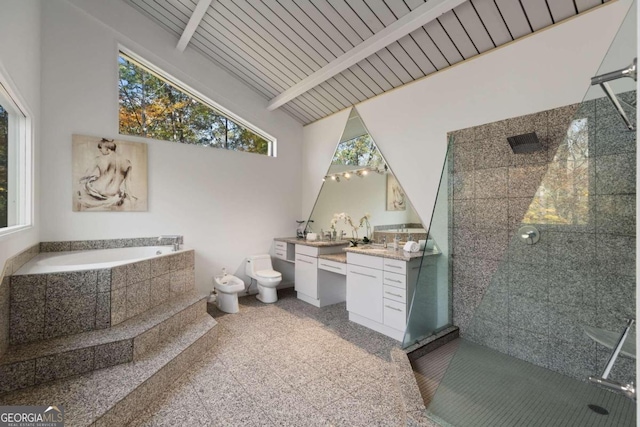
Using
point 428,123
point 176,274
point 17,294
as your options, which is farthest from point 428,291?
point 17,294

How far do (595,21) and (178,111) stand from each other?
14.9ft

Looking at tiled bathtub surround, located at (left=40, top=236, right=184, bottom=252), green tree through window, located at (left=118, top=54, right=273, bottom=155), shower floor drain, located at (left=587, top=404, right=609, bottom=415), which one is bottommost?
shower floor drain, located at (left=587, top=404, right=609, bottom=415)

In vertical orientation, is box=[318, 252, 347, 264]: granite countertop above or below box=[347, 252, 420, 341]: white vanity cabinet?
above

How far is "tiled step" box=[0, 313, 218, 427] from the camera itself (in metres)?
Answer: 1.67

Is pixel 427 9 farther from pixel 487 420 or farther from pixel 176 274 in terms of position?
pixel 176 274

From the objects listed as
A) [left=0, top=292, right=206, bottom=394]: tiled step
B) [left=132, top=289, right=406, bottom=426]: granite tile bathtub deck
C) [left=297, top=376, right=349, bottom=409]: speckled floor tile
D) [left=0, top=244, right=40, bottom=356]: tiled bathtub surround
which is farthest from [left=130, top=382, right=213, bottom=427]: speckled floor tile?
[left=0, top=244, right=40, bottom=356]: tiled bathtub surround

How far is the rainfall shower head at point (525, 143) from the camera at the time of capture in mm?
2451

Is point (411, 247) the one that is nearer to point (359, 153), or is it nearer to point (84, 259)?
point (359, 153)

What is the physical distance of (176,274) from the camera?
10.8 ft

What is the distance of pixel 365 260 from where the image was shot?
3.28 meters

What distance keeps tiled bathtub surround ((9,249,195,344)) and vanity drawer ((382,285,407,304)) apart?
94.1 inches

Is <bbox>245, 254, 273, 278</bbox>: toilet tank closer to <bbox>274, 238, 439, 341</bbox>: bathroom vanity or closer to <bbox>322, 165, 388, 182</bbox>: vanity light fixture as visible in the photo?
<bbox>274, 238, 439, 341</bbox>: bathroom vanity

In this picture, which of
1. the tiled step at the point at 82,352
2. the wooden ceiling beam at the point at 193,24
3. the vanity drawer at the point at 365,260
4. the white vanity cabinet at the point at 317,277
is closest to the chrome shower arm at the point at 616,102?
the vanity drawer at the point at 365,260

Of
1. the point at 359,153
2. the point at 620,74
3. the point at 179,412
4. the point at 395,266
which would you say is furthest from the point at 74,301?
the point at 359,153
